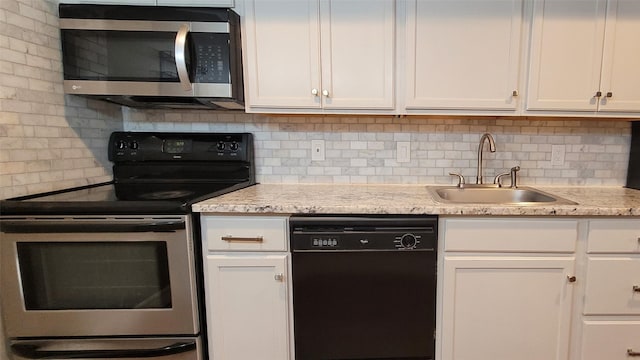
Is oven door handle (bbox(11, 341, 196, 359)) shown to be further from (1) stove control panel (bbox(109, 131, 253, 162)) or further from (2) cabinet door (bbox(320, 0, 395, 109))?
(2) cabinet door (bbox(320, 0, 395, 109))

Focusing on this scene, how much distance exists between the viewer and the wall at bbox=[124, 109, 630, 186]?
1788 millimetres

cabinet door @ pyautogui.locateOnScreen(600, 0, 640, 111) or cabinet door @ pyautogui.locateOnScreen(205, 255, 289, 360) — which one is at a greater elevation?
cabinet door @ pyautogui.locateOnScreen(600, 0, 640, 111)

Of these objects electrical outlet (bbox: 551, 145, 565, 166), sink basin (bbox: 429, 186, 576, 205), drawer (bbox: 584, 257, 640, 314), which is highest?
electrical outlet (bbox: 551, 145, 565, 166)

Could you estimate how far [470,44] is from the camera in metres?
1.48

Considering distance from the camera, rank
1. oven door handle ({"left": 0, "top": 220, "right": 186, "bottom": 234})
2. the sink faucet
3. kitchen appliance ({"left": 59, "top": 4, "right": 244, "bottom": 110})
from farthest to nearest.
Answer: the sink faucet → kitchen appliance ({"left": 59, "top": 4, "right": 244, "bottom": 110}) → oven door handle ({"left": 0, "top": 220, "right": 186, "bottom": 234})

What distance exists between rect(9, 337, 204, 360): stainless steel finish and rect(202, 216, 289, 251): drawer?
0.43 meters

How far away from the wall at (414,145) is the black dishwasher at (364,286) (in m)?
0.61

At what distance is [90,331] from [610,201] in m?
2.34

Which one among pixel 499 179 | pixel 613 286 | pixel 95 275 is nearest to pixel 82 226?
pixel 95 275

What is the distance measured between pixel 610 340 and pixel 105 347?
7.10 feet

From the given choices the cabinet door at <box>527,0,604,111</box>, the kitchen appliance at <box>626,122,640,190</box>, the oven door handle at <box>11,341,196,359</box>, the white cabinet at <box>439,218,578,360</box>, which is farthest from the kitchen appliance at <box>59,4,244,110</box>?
the kitchen appliance at <box>626,122,640,190</box>

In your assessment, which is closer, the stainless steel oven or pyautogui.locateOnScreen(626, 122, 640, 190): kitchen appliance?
the stainless steel oven

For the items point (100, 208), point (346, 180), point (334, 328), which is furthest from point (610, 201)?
point (100, 208)

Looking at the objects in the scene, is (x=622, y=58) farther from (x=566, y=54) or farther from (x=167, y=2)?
(x=167, y=2)
